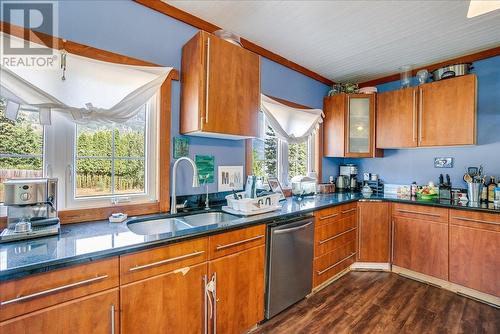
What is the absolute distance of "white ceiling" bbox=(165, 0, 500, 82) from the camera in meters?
1.93

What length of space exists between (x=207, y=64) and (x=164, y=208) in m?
1.19

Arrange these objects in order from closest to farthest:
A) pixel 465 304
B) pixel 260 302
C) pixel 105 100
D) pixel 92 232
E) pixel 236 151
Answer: pixel 92 232, pixel 105 100, pixel 260 302, pixel 465 304, pixel 236 151

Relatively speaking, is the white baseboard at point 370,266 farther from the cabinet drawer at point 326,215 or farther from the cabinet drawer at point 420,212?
the cabinet drawer at point 326,215

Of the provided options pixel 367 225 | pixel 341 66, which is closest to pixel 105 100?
pixel 341 66

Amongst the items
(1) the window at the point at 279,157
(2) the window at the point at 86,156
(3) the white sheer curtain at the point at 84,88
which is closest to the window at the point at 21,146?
(2) the window at the point at 86,156

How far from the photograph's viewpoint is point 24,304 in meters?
0.98

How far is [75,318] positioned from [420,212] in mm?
3122

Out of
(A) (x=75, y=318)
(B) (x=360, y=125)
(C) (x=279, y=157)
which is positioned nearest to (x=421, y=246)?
(B) (x=360, y=125)

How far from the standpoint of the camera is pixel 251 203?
6.45 ft

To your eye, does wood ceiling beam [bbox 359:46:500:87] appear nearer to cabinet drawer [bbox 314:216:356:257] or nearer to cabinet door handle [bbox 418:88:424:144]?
cabinet door handle [bbox 418:88:424:144]

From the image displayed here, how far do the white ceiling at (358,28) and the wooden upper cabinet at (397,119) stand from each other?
1.31 feet

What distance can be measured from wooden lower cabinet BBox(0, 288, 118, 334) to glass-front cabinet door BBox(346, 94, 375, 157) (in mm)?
3092

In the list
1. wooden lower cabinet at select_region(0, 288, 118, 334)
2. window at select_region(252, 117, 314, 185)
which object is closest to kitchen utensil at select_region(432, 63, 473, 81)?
window at select_region(252, 117, 314, 185)

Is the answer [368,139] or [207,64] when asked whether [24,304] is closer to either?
[207,64]
